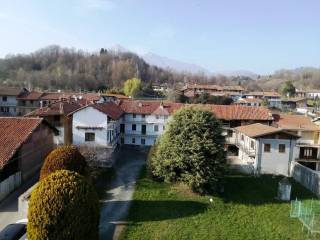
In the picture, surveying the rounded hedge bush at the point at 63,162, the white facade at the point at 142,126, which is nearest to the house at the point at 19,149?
the rounded hedge bush at the point at 63,162

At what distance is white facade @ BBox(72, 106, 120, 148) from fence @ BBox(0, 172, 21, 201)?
10716mm

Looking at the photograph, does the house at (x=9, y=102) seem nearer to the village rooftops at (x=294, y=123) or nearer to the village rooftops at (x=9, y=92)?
the village rooftops at (x=9, y=92)

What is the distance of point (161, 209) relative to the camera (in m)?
24.6

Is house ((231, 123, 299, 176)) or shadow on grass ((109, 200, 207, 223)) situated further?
house ((231, 123, 299, 176))

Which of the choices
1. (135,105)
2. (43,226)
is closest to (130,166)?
(135,105)

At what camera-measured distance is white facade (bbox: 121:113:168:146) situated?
48812 millimetres

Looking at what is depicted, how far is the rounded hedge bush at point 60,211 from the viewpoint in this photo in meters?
15.1

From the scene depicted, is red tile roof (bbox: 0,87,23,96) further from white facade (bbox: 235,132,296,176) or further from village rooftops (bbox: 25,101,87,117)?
white facade (bbox: 235,132,296,176)

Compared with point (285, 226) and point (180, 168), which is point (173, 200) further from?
point (285, 226)

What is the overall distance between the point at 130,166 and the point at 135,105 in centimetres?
1501

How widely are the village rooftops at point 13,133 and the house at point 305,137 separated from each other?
30.3 meters

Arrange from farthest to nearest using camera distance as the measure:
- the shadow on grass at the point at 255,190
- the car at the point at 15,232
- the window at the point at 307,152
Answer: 1. the window at the point at 307,152
2. the shadow on grass at the point at 255,190
3. the car at the point at 15,232

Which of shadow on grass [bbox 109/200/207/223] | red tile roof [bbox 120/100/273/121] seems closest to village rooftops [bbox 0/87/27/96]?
red tile roof [bbox 120/100/273/121]

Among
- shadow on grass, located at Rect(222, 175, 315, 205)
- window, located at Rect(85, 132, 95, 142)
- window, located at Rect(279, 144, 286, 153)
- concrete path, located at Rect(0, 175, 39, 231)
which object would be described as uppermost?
window, located at Rect(85, 132, 95, 142)
